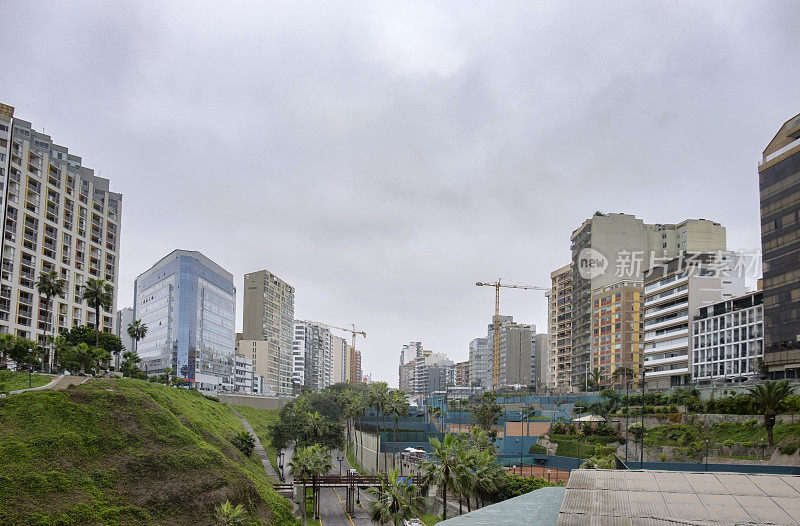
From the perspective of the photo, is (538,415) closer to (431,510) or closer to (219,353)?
(431,510)

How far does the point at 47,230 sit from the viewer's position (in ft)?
389

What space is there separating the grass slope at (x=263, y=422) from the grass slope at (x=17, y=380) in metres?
43.9

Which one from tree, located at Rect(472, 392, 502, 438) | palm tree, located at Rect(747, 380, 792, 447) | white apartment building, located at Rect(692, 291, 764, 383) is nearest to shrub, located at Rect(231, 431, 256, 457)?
tree, located at Rect(472, 392, 502, 438)

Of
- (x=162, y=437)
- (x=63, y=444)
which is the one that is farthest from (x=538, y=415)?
(x=63, y=444)

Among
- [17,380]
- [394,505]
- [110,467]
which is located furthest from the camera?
[17,380]

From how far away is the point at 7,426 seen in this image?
59500 millimetres

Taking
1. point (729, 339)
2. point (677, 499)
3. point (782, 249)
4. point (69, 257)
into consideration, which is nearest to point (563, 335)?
point (729, 339)

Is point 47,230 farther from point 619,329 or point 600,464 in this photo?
point 619,329

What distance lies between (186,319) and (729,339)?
→ 134 metres

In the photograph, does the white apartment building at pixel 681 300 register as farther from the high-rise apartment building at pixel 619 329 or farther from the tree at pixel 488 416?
the tree at pixel 488 416

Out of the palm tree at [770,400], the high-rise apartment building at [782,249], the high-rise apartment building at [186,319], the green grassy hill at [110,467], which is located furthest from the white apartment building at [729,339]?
the high-rise apartment building at [186,319]

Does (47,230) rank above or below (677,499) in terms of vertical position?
above

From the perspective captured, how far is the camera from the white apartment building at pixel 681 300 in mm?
121938

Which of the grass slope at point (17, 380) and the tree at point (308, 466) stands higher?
the grass slope at point (17, 380)
